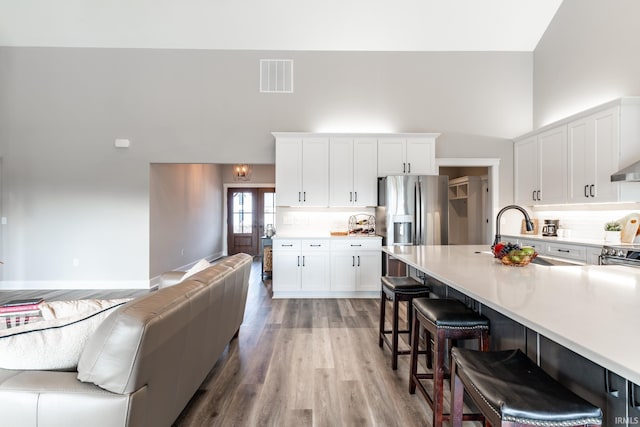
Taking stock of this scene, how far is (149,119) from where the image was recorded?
5.23 m

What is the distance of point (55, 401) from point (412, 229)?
418cm

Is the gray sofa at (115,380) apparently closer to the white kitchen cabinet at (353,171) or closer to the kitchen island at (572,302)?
the kitchen island at (572,302)

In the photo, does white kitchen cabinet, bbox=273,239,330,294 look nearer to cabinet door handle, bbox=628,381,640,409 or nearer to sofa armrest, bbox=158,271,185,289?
sofa armrest, bbox=158,271,185,289

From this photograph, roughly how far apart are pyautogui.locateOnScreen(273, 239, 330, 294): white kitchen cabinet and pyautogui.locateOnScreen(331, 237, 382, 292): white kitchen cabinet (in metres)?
0.18

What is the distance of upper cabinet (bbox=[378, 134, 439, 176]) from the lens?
492cm

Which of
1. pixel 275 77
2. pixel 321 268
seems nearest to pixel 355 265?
pixel 321 268

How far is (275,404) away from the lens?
6.83 feet

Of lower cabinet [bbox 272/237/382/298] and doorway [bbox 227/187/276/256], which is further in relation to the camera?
doorway [bbox 227/187/276/256]

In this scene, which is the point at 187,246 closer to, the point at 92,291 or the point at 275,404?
the point at 92,291

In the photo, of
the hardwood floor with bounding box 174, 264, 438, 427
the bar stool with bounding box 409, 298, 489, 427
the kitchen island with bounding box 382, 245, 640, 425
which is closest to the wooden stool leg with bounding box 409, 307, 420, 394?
the hardwood floor with bounding box 174, 264, 438, 427

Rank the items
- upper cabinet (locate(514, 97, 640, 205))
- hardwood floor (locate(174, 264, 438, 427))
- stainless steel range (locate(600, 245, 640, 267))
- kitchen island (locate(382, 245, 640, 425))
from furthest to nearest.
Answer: upper cabinet (locate(514, 97, 640, 205))
stainless steel range (locate(600, 245, 640, 267))
hardwood floor (locate(174, 264, 438, 427))
kitchen island (locate(382, 245, 640, 425))

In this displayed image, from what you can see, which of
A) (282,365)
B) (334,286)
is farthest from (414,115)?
(282,365)

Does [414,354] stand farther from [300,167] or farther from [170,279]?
[300,167]

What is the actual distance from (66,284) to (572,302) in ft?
21.4
